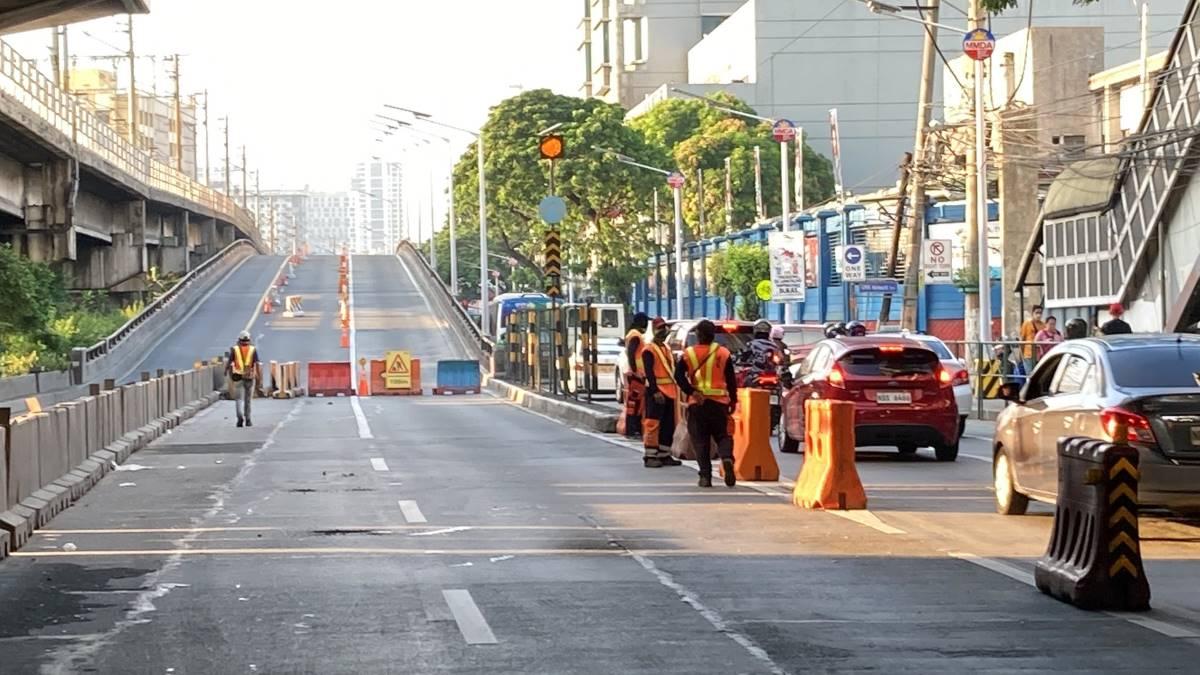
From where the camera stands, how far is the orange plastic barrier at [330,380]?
56.8 m

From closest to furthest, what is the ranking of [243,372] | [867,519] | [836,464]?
[867,519] < [836,464] < [243,372]

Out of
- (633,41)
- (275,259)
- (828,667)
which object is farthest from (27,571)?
(633,41)

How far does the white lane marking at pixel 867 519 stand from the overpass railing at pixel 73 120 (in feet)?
102

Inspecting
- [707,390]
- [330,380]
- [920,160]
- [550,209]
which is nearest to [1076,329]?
[707,390]

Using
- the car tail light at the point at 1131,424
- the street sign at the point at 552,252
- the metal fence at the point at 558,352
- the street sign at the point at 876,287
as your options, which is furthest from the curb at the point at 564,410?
the car tail light at the point at 1131,424

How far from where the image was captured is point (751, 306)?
7731 cm

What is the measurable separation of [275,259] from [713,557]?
373ft

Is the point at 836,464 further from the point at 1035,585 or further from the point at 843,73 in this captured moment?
the point at 843,73

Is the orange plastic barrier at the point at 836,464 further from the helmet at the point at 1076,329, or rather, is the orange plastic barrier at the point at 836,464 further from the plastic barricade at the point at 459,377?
the plastic barricade at the point at 459,377

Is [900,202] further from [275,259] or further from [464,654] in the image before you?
[275,259]

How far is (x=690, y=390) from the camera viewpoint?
19.4 meters

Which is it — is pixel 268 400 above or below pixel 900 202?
below

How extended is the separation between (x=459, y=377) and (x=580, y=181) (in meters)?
29.5

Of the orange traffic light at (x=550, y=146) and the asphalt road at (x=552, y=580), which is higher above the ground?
the orange traffic light at (x=550, y=146)
